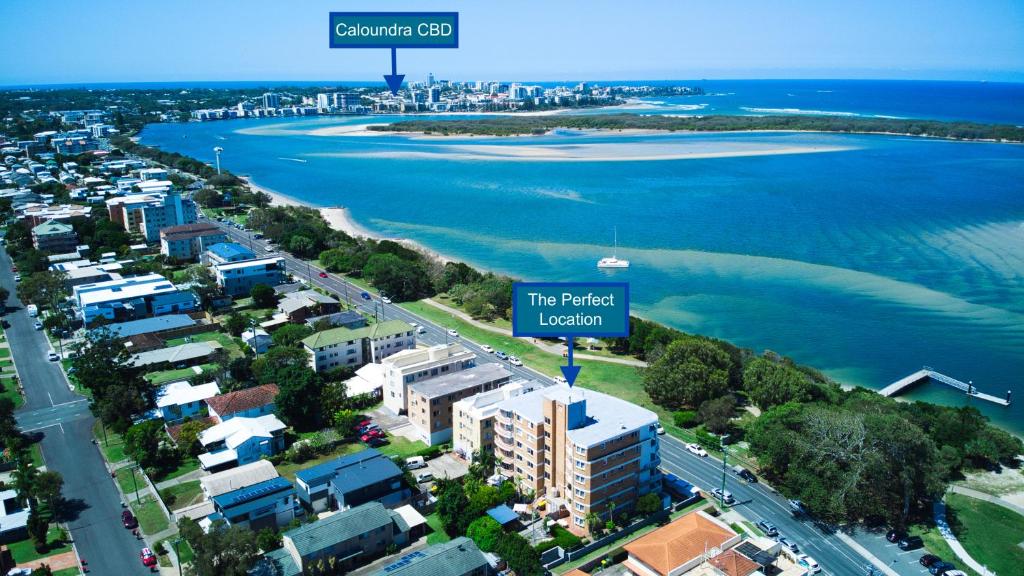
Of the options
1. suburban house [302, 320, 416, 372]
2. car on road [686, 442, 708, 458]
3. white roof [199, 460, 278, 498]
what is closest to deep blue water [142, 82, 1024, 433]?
car on road [686, 442, 708, 458]

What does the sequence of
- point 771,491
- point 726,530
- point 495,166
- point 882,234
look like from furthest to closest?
point 495,166, point 882,234, point 771,491, point 726,530

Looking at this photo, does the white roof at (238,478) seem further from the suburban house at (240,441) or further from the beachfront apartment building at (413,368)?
the beachfront apartment building at (413,368)

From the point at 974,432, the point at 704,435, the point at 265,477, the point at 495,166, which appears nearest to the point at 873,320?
the point at 974,432

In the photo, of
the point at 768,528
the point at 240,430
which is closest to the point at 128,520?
the point at 240,430

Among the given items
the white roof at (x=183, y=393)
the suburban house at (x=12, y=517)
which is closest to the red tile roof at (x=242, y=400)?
the white roof at (x=183, y=393)

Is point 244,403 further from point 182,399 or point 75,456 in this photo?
point 75,456

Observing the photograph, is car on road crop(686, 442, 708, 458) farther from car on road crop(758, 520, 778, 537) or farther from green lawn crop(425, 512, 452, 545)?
green lawn crop(425, 512, 452, 545)

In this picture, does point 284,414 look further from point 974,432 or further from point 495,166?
point 495,166
